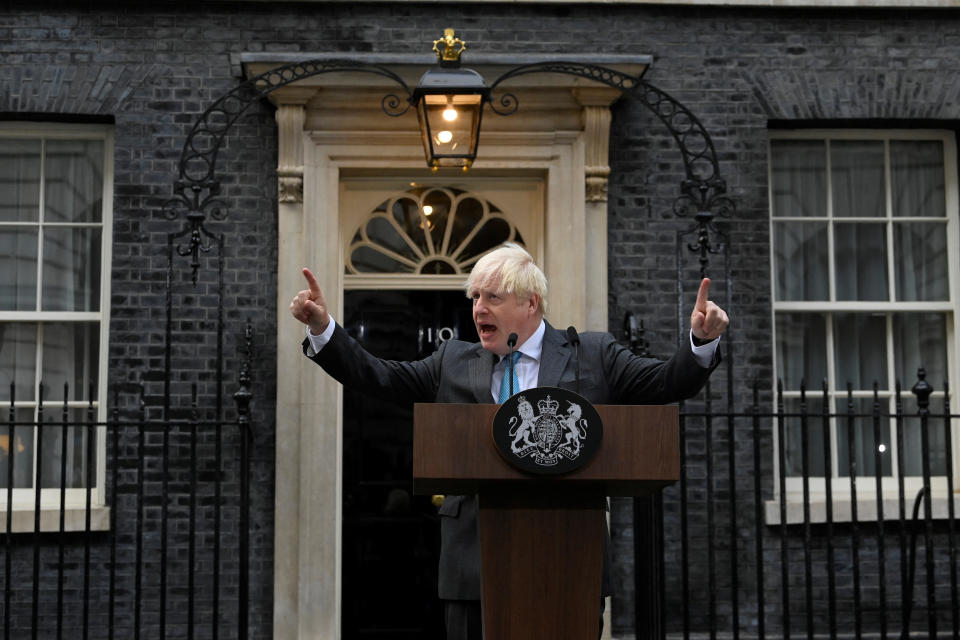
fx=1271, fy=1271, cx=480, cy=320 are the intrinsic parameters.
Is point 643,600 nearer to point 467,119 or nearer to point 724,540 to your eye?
point 724,540

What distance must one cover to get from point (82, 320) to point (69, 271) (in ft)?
1.01

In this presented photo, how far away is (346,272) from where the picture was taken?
7.46 m

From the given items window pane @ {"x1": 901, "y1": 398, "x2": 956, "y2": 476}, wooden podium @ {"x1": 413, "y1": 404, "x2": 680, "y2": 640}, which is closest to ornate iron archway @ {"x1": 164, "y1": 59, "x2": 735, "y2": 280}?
window pane @ {"x1": 901, "y1": 398, "x2": 956, "y2": 476}

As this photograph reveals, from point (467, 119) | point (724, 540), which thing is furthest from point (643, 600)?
point (467, 119)

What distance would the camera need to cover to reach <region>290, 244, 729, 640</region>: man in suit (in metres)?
3.58

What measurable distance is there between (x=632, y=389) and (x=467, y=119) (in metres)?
2.90

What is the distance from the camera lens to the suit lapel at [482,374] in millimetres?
3648

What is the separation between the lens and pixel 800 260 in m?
7.59

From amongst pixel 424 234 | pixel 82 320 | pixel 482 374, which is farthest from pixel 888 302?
pixel 82 320

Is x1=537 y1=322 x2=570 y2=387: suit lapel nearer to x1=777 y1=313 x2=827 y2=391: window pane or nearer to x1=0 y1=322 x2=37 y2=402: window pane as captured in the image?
x1=777 y1=313 x2=827 y2=391: window pane

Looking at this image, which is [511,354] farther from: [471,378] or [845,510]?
[845,510]

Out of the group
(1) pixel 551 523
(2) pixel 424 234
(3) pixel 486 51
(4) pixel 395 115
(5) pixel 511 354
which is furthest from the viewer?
(2) pixel 424 234

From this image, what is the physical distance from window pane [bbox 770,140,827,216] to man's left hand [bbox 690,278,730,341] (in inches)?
175

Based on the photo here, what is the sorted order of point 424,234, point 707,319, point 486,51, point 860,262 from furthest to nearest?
point 860,262
point 424,234
point 486,51
point 707,319
